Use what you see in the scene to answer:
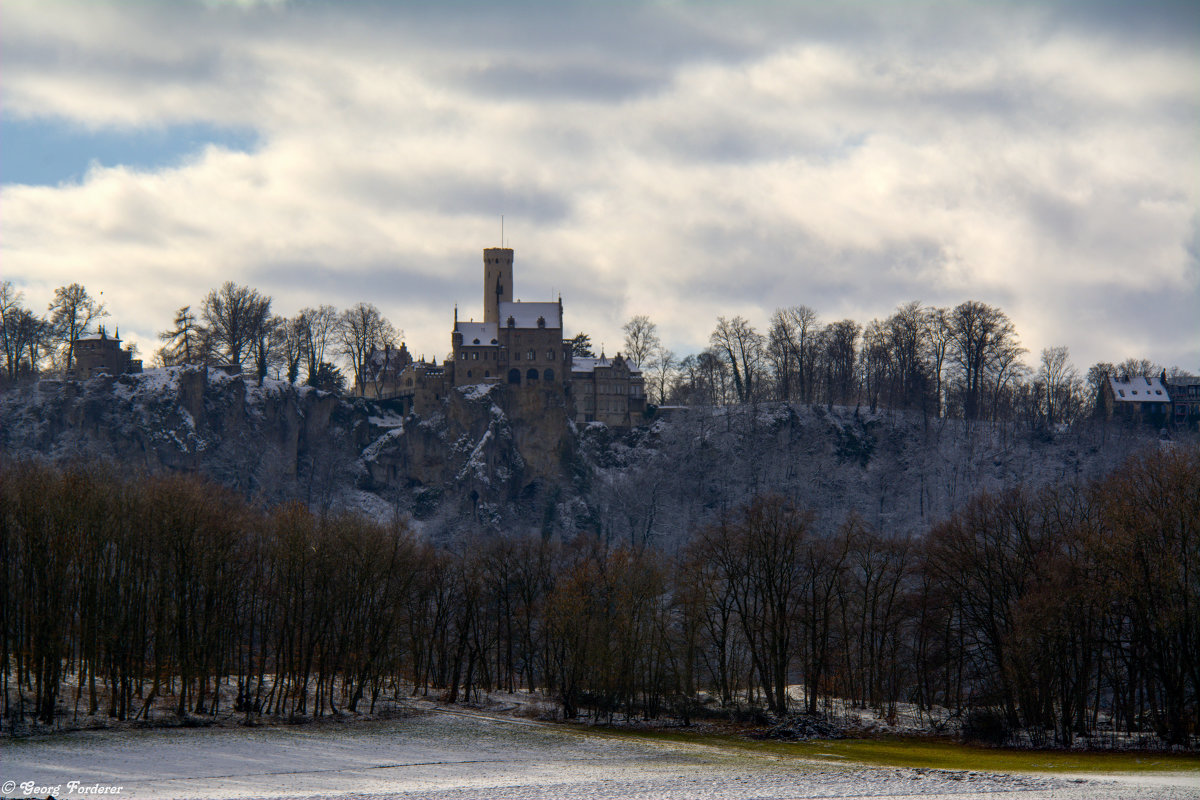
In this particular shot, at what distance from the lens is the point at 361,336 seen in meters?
129

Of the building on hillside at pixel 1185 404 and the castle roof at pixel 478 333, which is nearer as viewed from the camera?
the building on hillside at pixel 1185 404

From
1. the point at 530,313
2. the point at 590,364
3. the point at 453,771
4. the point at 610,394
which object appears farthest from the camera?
the point at 590,364

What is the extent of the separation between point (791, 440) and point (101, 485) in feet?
241

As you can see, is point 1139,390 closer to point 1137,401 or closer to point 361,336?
point 1137,401

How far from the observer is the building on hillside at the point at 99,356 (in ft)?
358

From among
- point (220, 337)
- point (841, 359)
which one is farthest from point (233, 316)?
point (841, 359)

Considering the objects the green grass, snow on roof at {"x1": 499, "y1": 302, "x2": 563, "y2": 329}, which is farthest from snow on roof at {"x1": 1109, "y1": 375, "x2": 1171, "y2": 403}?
the green grass

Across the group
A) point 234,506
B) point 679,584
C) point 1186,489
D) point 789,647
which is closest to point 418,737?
point 679,584

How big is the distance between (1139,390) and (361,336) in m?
84.0


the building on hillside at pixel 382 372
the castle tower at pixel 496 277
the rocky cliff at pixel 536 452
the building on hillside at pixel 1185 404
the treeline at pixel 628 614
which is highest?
the castle tower at pixel 496 277

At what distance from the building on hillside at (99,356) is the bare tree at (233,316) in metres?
9.05

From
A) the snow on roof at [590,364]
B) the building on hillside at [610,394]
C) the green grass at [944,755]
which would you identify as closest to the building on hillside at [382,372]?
the snow on roof at [590,364]

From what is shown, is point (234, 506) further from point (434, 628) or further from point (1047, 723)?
point (1047, 723)

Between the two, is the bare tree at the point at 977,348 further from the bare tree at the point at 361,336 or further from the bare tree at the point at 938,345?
the bare tree at the point at 361,336
